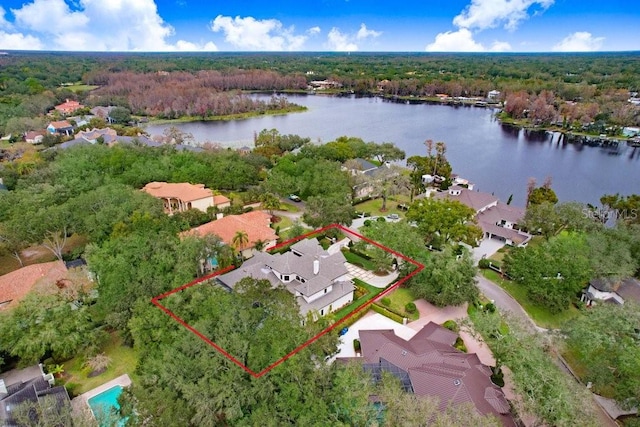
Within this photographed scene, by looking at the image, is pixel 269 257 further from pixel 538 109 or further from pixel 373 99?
pixel 373 99

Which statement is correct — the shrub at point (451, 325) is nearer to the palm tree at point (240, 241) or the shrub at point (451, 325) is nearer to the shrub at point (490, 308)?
the shrub at point (490, 308)

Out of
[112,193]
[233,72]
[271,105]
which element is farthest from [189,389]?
[233,72]

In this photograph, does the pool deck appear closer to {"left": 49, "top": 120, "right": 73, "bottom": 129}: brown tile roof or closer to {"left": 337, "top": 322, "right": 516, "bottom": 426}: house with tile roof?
{"left": 337, "top": 322, "right": 516, "bottom": 426}: house with tile roof

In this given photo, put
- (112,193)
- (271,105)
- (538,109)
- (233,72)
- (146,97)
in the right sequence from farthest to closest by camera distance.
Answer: (233,72) < (271,105) < (146,97) < (538,109) < (112,193)

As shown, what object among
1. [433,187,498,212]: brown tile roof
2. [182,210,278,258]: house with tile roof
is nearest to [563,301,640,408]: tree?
[433,187,498,212]: brown tile roof

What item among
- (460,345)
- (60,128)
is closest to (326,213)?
(460,345)

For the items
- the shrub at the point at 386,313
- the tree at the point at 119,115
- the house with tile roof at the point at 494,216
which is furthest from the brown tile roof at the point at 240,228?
the tree at the point at 119,115
